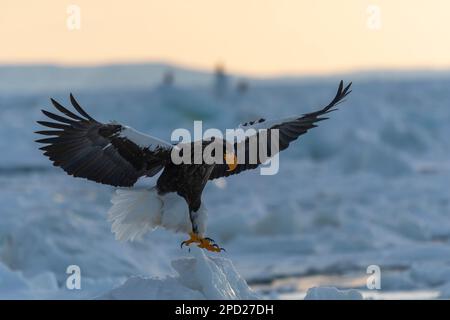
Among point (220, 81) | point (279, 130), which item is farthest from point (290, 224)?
point (220, 81)

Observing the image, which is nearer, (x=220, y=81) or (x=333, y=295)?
(x=333, y=295)

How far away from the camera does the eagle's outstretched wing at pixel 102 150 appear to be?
6.21 m

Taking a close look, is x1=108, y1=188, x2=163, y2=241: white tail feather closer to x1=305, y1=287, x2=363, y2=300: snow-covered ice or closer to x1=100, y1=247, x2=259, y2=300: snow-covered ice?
x1=100, y1=247, x2=259, y2=300: snow-covered ice

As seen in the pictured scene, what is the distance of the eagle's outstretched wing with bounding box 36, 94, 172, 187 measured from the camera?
6215 millimetres

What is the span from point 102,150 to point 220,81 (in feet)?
113

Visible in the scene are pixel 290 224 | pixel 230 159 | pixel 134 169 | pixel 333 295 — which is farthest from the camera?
pixel 290 224

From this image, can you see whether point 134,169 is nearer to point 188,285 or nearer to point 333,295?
point 188,285

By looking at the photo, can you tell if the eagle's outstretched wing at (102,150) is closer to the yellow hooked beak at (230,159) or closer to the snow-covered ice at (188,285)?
the yellow hooked beak at (230,159)

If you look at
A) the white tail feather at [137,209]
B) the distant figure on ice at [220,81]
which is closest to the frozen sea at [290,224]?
the white tail feather at [137,209]

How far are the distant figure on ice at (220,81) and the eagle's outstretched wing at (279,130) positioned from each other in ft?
104

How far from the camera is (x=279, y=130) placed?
6957 mm

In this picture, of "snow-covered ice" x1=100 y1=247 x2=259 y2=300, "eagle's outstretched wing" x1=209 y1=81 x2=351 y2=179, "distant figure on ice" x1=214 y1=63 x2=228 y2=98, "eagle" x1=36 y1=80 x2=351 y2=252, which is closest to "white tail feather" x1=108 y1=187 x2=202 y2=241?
"eagle" x1=36 y1=80 x2=351 y2=252

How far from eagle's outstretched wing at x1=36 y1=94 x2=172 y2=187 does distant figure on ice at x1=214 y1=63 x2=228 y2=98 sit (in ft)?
107

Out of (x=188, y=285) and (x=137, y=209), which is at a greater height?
(x=137, y=209)
